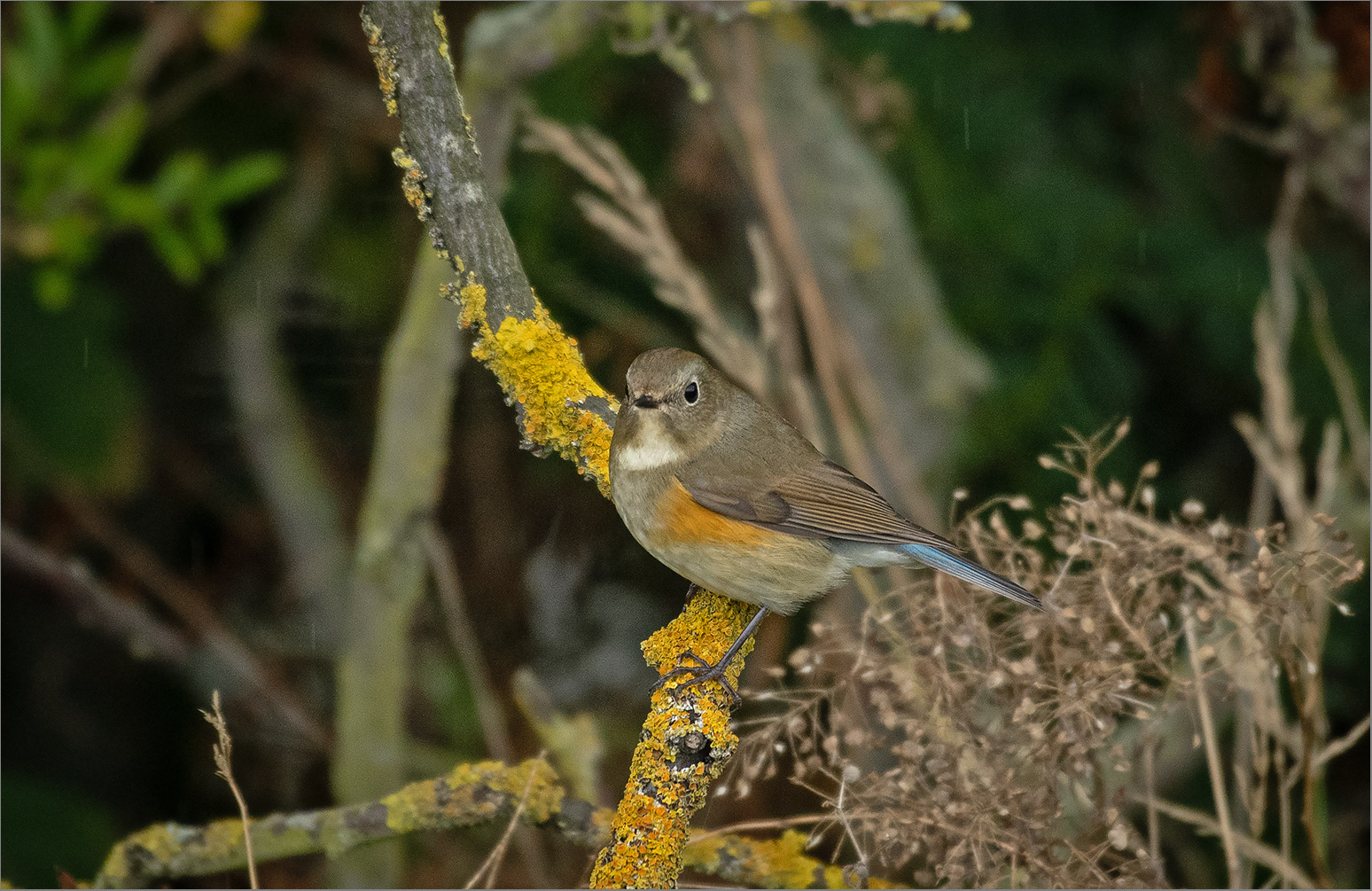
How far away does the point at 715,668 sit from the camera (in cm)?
207

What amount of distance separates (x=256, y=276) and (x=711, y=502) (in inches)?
104

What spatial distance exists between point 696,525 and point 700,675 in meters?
0.31

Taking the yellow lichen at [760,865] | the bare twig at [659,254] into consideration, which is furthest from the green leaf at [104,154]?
the yellow lichen at [760,865]

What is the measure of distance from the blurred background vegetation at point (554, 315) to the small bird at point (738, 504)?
4.63 ft

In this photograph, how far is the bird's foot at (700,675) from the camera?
2.02 m

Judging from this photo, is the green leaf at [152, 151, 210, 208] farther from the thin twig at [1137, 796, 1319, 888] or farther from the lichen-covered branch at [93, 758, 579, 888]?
the thin twig at [1137, 796, 1319, 888]

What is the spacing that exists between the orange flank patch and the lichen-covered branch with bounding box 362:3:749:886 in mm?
337

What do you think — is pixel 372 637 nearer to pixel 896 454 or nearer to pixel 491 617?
pixel 491 617

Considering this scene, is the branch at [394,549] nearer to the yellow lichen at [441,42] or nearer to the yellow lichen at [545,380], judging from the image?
the yellow lichen at [545,380]

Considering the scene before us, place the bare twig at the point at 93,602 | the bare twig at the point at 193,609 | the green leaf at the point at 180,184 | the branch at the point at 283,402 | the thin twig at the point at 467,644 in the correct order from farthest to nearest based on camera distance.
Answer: the branch at the point at 283,402 → the bare twig at the point at 193,609 → the bare twig at the point at 93,602 → the green leaf at the point at 180,184 → the thin twig at the point at 467,644

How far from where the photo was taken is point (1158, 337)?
14.0ft

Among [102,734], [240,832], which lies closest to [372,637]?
[240,832]

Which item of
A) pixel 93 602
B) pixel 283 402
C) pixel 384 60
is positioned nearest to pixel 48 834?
pixel 93 602

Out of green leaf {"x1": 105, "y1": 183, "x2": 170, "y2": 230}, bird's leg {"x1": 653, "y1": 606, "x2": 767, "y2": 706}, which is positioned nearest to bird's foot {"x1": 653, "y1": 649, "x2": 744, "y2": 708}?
bird's leg {"x1": 653, "y1": 606, "x2": 767, "y2": 706}
